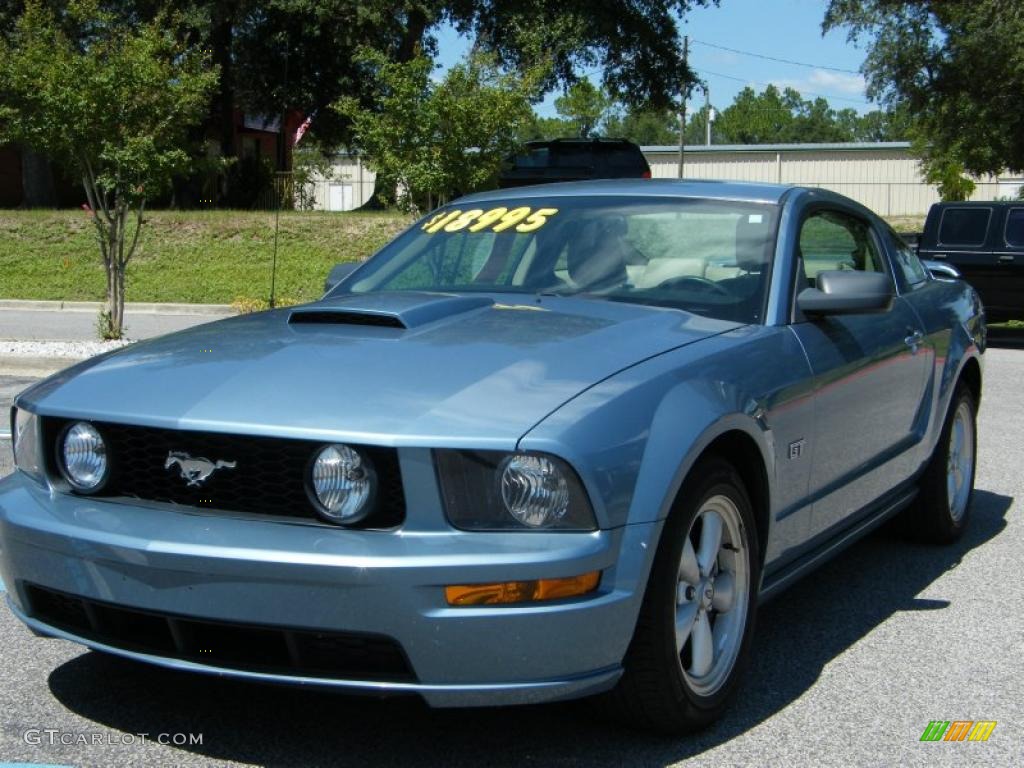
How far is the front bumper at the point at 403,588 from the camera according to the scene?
293 centimetres

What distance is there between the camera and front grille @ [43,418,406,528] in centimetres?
306

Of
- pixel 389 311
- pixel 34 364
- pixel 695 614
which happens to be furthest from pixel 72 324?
pixel 695 614

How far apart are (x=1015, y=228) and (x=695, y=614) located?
13464 mm

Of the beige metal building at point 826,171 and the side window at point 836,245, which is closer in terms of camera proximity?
the side window at point 836,245

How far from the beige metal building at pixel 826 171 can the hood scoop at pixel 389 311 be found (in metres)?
53.7

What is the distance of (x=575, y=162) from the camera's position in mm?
20469

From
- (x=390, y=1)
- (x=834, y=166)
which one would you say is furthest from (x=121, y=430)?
(x=834, y=166)

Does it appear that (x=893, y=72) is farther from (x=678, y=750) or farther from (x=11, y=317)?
(x=678, y=750)

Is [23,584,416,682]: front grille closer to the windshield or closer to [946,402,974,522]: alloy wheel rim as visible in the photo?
the windshield

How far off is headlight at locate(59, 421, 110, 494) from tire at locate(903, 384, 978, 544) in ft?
11.8

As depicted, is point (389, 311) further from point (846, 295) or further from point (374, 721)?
point (846, 295)

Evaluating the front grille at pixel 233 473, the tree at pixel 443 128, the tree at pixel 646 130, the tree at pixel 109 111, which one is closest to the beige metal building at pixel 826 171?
the tree at pixel 443 128

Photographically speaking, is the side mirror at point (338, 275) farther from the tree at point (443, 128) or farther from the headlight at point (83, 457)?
the tree at point (443, 128)

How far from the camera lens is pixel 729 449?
3.70 m
